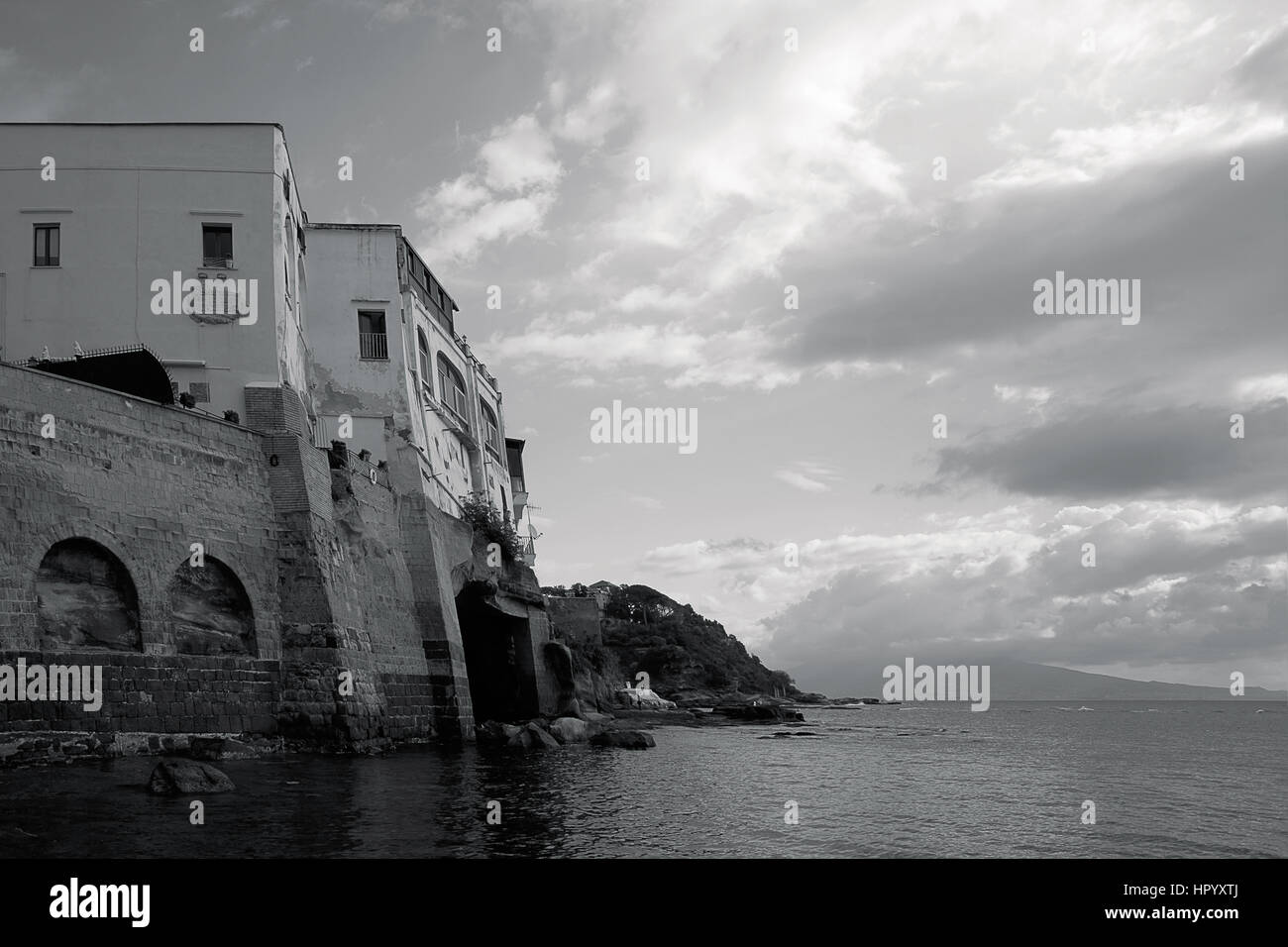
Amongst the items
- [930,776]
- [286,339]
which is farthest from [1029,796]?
[286,339]

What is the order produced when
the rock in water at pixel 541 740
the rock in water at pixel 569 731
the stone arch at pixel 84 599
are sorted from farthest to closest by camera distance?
the rock in water at pixel 569 731 → the rock in water at pixel 541 740 → the stone arch at pixel 84 599

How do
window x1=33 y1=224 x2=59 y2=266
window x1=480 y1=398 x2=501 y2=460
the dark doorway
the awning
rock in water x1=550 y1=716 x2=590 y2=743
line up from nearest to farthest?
the awning → window x1=33 y1=224 x2=59 y2=266 → rock in water x1=550 y1=716 x2=590 y2=743 → the dark doorway → window x1=480 y1=398 x2=501 y2=460

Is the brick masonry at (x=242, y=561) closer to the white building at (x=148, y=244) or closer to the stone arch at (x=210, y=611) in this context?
the stone arch at (x=210, y=611)

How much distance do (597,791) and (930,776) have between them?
13.1 meters

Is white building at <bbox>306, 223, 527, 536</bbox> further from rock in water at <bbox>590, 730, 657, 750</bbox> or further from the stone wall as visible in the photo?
the stone wall

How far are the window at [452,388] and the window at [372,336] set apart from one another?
527 centimetres

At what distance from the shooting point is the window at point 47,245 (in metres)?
30.9

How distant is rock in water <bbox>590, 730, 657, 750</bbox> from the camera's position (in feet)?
114

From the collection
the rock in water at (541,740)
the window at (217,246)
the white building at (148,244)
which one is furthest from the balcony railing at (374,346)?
the rock in water at (541,740)

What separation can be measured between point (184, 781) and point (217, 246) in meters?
20.1

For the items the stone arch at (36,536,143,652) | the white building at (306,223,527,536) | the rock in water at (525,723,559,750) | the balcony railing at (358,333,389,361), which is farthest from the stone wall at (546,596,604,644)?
the stone arch at (36,536,143,652)

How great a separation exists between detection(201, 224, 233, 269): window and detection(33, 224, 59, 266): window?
4070 millimetres

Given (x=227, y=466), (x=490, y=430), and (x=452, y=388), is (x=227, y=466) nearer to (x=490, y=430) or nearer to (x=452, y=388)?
(x=452, y=388)

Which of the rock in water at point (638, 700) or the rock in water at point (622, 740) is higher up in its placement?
the rock in water at point (622, 740)
